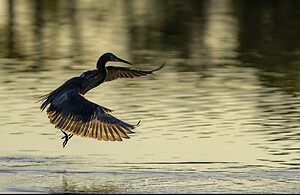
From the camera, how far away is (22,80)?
20.9 meters

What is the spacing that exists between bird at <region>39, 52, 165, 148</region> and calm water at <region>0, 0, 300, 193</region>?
0.47m

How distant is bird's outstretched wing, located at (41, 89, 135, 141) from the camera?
1370 centimetres

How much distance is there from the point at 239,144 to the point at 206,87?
4691mm

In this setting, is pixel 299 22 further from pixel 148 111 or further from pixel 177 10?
pixel 148 111

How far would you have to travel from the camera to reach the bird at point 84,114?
13.7 m

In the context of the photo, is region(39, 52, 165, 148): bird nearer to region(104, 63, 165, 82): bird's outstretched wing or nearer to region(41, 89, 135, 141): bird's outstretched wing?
region(41, 89, 135, 141): bird's outstretched wing

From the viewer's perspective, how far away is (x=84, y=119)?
14.1 metres

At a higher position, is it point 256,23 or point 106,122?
point 106,122

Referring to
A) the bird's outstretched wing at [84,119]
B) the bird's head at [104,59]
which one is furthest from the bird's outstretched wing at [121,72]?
the bird's outstretched wing at [84,119]

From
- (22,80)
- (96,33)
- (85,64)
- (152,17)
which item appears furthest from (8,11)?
(22,80)

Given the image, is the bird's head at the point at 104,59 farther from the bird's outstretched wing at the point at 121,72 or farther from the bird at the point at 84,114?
the bird's outstretched wing at the point at 121,72

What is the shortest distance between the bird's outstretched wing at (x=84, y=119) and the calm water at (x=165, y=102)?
0.47m

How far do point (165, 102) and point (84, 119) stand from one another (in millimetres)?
4711

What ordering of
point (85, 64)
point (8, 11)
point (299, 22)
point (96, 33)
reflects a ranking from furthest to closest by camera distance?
point (8, 11), point (299, 22), point (96, 33), point (85, 64)
